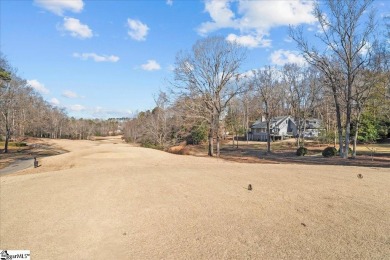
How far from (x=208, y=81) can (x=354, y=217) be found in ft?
74.0

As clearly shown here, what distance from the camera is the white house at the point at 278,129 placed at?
6481cm

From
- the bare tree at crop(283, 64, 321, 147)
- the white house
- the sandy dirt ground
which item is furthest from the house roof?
the sandy dirt ground

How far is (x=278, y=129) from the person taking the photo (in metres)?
64.6

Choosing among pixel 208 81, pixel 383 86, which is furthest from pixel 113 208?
pixel 383 86

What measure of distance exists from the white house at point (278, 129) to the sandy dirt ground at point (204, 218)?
172ft

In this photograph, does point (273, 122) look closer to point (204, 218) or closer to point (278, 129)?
point (278, 129)

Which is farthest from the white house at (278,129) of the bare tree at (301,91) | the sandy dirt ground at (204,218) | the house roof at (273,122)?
the sandy dirt ground at (204,218)

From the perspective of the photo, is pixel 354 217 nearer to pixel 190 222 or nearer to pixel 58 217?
pixel 190 222

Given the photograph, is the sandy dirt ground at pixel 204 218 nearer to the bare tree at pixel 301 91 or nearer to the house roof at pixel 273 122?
the bare tree at pixel 301 91

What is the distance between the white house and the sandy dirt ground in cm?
5242

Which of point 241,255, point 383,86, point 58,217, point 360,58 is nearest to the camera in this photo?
point 241,255

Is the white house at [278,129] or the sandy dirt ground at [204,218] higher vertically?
the white house at [278,129]

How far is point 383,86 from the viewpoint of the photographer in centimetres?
2744

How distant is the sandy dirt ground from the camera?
6051 millimetres
